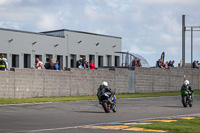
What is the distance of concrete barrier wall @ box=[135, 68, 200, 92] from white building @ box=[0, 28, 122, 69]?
14210 mm

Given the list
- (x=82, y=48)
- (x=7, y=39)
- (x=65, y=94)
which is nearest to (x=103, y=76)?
(x=65, y=94)

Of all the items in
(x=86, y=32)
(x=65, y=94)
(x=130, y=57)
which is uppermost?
(x=86, y=32)

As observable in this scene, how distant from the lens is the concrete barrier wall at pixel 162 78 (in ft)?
135

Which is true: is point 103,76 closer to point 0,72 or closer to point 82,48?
point 0,72

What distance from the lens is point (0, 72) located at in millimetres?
27531

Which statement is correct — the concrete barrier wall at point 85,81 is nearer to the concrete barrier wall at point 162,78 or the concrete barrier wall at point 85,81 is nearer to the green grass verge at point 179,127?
the concrete barrier wall at point 162,78

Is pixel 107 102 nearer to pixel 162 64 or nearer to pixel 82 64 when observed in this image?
pixel 82 64

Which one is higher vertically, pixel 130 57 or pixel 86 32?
pixel 86 32

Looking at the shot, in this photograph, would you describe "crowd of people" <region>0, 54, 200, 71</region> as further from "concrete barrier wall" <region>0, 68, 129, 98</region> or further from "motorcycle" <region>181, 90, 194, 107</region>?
"motorcycle" <region>181, 90, 194, 107</region>

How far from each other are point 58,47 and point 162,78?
15479 mm

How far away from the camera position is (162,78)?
144 ft

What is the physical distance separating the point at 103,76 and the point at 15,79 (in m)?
10.1

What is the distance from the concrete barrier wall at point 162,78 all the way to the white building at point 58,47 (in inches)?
559

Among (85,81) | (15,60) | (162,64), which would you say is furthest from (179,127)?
(15,60)
